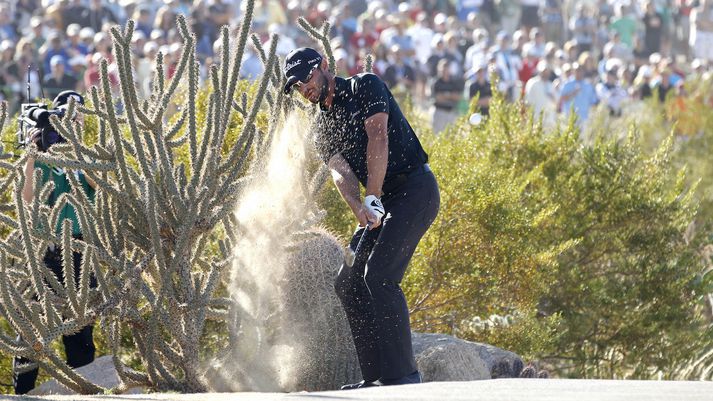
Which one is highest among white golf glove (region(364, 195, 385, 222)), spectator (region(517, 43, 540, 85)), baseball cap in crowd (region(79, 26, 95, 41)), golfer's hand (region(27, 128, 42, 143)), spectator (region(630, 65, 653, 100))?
golfer's hand (region(27, 128, 42, 143))

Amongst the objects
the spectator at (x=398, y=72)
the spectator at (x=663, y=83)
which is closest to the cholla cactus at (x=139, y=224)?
the spectator at (x=398, y=72)

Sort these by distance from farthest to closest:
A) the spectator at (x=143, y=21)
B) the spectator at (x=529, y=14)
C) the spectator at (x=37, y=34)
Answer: the spectator at (x=529, y=14)
the spectator at (x=143, y=21)
the spectator at (x=37, y=34)

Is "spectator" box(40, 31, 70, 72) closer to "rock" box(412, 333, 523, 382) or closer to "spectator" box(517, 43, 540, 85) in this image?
"spectator" box(517, 43, 540, 85)

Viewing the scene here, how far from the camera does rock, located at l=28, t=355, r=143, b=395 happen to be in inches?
279

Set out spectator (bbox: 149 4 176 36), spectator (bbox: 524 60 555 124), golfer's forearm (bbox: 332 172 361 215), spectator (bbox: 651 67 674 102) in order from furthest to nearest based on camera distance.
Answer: spectator (bbox: 651 67 674 102) → spectator (bbox: 524 60 555 124) → spectator (bbox: 149 4 176 36) → golfer's forearm (bbox: 332 172 361 215)

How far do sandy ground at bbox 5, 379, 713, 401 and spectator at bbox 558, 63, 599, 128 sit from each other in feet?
44.4

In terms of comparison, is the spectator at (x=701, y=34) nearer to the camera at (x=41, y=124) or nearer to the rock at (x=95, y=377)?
the rock at (x=95, y=377)

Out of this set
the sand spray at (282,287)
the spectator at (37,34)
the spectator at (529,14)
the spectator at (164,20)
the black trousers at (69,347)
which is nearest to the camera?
the sand spray at (282,287)

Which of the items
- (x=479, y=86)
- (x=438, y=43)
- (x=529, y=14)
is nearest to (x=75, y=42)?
(x=479, y=86)

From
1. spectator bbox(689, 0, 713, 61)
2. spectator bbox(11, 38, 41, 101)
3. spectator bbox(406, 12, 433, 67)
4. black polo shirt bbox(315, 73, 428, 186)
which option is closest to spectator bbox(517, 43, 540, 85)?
spectator bbox(406, 12, 433, 67)

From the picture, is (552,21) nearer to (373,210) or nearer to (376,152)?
(376,152)

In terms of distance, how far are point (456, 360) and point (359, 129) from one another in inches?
55.9

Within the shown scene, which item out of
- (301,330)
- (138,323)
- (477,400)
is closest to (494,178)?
(301,330)

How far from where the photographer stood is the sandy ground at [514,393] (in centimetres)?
494
